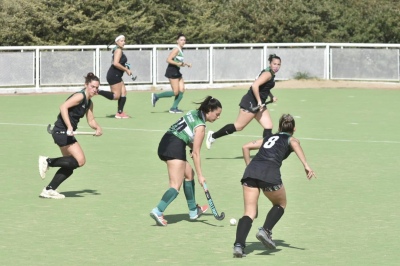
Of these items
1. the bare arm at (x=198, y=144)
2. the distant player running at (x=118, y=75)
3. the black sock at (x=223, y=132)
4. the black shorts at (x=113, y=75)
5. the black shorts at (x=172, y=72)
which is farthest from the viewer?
the black shorts at (x=172, y=72)

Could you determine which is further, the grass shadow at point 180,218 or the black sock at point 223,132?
the black sock at point 223,132

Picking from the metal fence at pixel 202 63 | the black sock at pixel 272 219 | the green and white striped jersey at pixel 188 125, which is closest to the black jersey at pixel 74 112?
the green and white striped jersey at pixel 188 125

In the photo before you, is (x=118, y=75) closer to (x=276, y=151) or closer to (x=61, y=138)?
(x=61, y=138)

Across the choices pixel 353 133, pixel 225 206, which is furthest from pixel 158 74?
pixel 225 206

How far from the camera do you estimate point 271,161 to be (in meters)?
11.7

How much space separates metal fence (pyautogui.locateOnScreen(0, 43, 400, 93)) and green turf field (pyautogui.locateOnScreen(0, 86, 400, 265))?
8911 mm

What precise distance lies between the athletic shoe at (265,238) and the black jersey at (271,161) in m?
0.52

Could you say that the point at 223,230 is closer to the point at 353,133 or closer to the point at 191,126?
the point at 191,126

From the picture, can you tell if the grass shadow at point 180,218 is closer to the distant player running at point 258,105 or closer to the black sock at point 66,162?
the black sock at point 66,162

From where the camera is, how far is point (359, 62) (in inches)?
1545

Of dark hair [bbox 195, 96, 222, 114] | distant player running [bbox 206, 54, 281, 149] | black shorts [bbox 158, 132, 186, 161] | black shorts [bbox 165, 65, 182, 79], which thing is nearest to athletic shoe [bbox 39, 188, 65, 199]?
black shorts [bbox 158, 132, 186, 161]

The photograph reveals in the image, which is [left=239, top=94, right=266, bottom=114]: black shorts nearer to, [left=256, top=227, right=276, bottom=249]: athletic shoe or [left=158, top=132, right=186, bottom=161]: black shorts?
[left=158, top=132, right=186, bottom=161]: black shorts

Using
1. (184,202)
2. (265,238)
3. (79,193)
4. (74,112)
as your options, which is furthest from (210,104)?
(79,193)

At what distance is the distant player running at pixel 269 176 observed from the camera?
1155 centimetres
